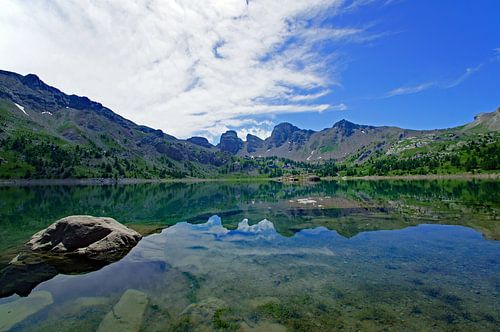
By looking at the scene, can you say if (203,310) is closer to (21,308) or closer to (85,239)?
(21,308)

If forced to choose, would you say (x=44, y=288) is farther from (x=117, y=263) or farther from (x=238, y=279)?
(x=238, y=279)

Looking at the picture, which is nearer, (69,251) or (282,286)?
(282,286)

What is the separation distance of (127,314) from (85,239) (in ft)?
55.4

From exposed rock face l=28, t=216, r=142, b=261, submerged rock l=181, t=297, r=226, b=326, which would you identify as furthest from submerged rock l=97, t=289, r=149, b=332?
exposed rock face l=28, t=216, r=142, b=261

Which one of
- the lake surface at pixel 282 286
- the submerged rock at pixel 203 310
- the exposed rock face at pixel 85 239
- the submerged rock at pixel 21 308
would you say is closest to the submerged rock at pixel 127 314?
the lake surface at pixel 282 286

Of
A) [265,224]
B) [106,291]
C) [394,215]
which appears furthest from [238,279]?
[394,215]

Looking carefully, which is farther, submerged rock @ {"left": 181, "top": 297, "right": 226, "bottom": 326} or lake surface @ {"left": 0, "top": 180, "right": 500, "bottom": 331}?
submerged rock @ {"left": 181, "top": 297, "right": 226, "bottom": 326}

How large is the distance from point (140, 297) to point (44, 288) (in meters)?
7.51

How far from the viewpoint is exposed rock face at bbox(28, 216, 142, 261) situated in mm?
27828

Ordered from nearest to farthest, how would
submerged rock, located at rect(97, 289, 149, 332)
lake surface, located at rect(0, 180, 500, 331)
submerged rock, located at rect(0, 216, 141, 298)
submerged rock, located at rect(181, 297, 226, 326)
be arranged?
1. submerged rock, located at rect(97, 289, 149, 332)
2. lake surface, located at rect(0, 180, 500, 331)
3. submerged rock, located at rect(181, 297, 226, 326)
4. submerged rock, located at rect(0, 216, 141, 298)

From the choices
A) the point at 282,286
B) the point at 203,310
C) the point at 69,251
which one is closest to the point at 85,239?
the point at 69,251

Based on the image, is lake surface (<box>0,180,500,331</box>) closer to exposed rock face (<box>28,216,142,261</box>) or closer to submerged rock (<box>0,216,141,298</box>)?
submerged rock (<box>0,216,141,298</box>)

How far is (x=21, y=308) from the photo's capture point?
16.4m

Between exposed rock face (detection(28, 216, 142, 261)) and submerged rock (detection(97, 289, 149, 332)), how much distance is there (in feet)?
34.2
